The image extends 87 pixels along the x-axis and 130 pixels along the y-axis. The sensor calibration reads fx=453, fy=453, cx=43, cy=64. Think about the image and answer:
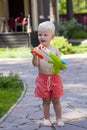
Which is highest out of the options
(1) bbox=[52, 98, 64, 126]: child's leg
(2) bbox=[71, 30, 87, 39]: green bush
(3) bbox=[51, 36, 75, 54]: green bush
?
(1) bbox=[52, 98, 64, 126]: child's leg

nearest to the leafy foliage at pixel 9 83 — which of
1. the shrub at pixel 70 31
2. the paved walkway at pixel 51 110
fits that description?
the paved walkway at pixel 51 110

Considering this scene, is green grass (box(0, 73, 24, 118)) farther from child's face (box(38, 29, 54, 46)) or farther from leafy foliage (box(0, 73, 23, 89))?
child's face (box(38, 29, 54, 46))

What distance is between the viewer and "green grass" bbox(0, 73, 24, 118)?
7809 millimetres

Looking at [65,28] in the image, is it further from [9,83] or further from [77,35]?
[9,83]

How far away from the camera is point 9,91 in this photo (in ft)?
31.0

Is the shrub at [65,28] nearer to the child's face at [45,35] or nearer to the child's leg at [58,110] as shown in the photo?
the child's leg at [58,110]

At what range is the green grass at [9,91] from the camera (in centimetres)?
781

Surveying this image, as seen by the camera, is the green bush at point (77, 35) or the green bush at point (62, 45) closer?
the green bush at point (62, 45)

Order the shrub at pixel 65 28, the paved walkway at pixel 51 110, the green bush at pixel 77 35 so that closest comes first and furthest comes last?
the paved walkway at pixel 51 110 < the shrub at pixel 65 28 < the green bush at pixel 77 35

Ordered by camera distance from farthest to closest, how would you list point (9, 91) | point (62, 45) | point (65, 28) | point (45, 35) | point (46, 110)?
point (65, 28), point (62, 45), point (9, 91), point (46, 110), point (45, 35)

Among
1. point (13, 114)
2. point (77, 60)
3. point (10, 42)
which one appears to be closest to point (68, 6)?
point (10, 42)

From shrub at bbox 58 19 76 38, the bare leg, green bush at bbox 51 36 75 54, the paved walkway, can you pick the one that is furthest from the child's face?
shrub at bbox 58 19 76 38

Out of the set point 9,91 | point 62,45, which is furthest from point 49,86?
point 62,45

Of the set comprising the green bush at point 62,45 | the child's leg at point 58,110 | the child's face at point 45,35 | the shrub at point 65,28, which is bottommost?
the shrub at point 65,28
